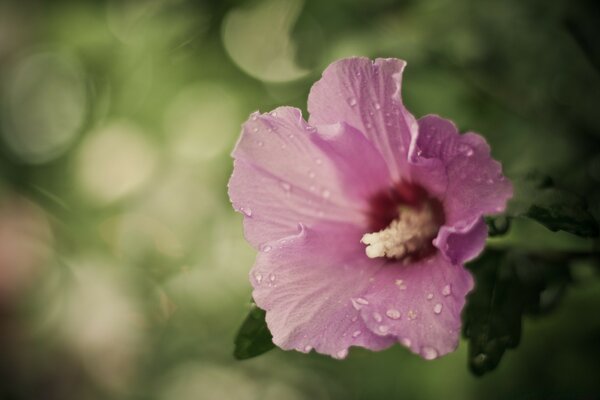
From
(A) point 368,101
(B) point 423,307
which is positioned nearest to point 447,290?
(B) point 423,307

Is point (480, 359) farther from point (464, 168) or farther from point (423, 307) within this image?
point (464, 168)

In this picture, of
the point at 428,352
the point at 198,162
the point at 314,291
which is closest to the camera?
the point at 428,352

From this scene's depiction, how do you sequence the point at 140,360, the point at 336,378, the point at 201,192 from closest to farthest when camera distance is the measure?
the point at 336,378 < the point at 201,192 < the point at 140,360

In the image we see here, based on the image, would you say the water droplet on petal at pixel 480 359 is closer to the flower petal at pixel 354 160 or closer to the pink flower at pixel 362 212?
the pink flower at pixel 362 212

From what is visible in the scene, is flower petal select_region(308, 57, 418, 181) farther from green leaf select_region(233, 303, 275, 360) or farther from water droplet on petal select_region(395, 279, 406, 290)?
green leaf select_region(233, 303, 275, 360)

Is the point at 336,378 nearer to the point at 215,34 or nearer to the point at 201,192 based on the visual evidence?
the point at 201,192

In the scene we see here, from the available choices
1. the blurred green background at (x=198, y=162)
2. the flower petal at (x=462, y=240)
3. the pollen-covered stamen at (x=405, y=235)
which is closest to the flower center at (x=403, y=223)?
the pollen-covered stamen at (x=405, y=235)

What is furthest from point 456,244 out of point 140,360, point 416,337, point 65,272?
point 65,272
